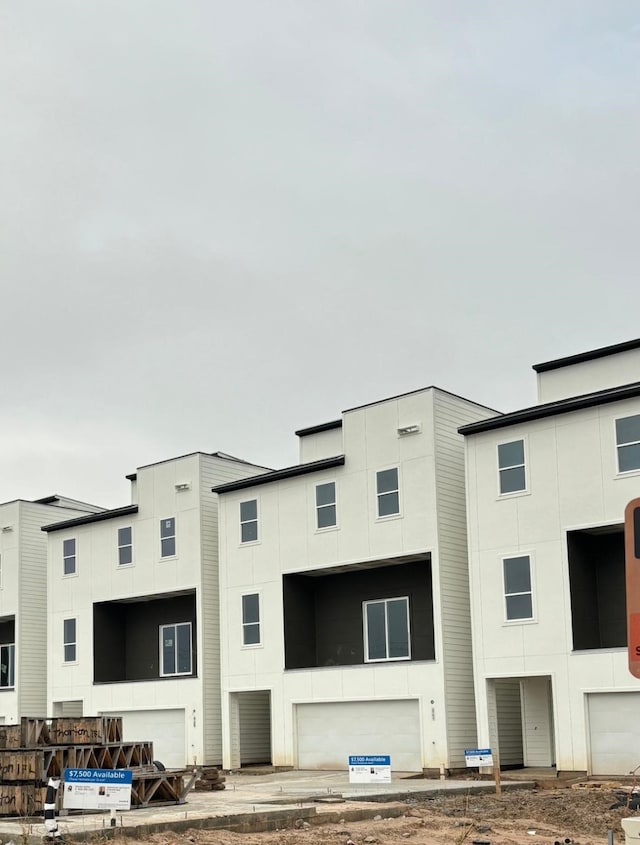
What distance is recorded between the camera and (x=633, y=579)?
384 inches

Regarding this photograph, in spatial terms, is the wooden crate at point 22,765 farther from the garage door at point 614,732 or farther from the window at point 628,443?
the window at point 628,443

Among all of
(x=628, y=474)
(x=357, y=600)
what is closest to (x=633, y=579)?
(x=628, y=474)

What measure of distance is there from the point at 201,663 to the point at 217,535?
5021 mm

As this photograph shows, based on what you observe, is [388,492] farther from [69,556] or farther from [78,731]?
[69,556]

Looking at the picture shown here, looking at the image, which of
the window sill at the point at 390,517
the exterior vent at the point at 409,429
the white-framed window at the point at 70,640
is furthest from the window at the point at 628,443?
the white-framed window at the point at 70,640

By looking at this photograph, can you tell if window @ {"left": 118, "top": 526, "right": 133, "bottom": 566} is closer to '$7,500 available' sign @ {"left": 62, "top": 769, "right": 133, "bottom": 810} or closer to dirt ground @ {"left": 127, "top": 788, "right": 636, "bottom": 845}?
dirt ground @ {"left": 127, "top": 788, "right": 636, "bottom": 845}

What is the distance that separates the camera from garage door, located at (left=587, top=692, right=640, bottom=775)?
3212cm

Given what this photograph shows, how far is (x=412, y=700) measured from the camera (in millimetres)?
37844

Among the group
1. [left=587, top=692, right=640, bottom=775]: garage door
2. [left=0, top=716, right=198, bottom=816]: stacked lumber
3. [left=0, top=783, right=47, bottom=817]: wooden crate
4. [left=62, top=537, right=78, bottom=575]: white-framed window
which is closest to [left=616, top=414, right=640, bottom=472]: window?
[left=587, top=692, right=640, bottom=775]: garage door

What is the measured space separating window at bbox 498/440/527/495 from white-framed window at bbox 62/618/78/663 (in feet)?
75.0

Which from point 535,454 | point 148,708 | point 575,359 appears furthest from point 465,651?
point 148,708

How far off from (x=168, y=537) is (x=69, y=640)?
7680 millimetres

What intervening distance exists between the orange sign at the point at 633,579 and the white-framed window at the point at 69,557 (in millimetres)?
43431

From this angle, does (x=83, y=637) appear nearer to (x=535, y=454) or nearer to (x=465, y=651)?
(x=465, y=651)
